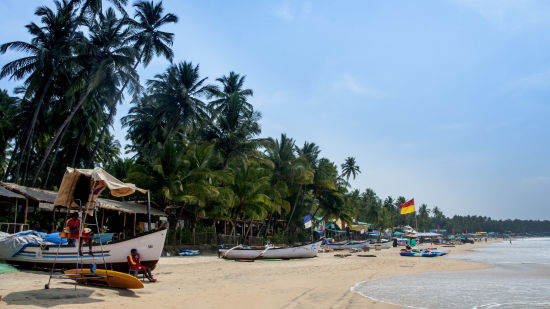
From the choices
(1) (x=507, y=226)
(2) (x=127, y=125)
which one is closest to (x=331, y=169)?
(2) (x=127, y=125)

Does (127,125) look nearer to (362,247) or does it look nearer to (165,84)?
(165,84)

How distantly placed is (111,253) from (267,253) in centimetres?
1362

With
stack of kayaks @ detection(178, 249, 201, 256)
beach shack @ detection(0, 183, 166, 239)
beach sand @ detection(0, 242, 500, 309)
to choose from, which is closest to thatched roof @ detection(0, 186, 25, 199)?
beach shack @ detection(0, 183, 166, 239)

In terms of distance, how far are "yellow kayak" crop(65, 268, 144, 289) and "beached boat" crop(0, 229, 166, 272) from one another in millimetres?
965

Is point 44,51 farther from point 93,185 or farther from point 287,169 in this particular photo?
point 287,169

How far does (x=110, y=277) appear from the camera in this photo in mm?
8711

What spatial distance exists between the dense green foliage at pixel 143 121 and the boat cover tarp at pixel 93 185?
526 inches

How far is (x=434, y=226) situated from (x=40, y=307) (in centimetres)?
17894

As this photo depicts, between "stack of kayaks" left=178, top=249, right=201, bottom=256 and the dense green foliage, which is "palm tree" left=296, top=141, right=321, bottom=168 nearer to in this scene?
the dense green foliage

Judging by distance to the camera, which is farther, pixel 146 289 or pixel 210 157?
pixel 210 157

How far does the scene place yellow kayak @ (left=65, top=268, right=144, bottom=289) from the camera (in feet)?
28.2

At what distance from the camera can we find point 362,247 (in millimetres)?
39250

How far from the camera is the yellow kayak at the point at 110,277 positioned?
28.2 feet

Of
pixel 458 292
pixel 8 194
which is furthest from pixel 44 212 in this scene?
pixel 458 292
